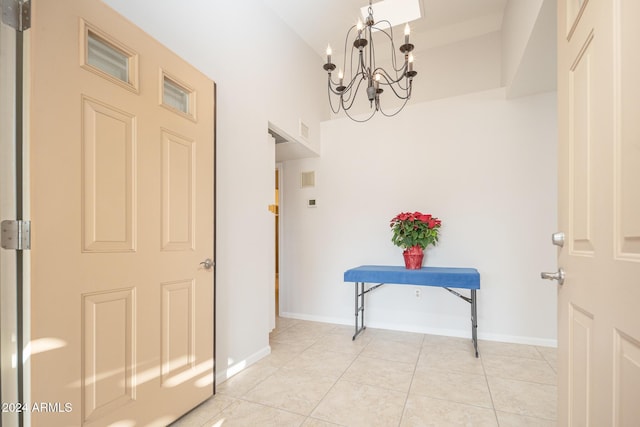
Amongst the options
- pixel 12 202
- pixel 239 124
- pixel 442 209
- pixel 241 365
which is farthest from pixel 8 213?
pixel 442 209

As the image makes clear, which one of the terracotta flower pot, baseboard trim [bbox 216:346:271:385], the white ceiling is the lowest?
baseboard trim [bbox 216:346:271:385]

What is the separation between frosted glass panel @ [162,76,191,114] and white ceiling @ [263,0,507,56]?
5.57 ft

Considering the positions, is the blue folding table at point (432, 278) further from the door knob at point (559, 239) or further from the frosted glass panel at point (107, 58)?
the frosted glass panel at point (107, 58)

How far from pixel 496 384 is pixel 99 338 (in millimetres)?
2538

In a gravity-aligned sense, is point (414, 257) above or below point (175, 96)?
below

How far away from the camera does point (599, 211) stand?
2.82 feet

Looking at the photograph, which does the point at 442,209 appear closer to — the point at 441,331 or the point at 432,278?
the point at 432,278

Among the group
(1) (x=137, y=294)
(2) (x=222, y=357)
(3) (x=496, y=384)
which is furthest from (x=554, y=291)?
(1) (x=137, y=294)

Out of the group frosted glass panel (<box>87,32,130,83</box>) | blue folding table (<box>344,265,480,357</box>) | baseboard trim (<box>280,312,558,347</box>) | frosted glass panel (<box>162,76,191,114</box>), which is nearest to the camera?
frosted glass panel (<box>87,32,130,83</box>)

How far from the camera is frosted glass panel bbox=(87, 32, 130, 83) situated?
1.45m

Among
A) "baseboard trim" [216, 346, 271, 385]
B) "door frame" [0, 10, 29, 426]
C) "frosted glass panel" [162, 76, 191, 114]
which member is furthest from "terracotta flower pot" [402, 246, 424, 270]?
"door frame" [0, 10, 29, 426]

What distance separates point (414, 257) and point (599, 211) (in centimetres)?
247

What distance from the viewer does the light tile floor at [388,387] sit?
6.11 feet

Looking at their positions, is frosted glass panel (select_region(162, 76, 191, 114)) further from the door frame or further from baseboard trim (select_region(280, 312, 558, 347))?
baseboard trim (select_region(280, 312, 558, 347))
